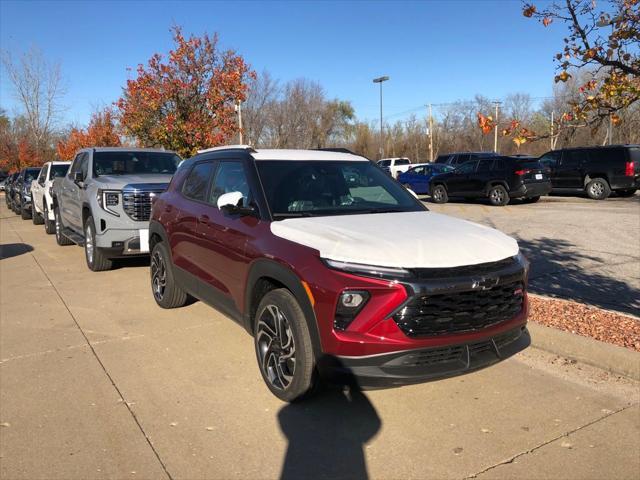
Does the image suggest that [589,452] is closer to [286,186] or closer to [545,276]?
[286,186]

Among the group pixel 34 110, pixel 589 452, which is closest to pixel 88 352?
pixel 589 452

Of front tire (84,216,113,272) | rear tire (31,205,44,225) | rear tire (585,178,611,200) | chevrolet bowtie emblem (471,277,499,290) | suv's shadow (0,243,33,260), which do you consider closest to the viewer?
chevrolet bowtie emblem (471,277,499,290)

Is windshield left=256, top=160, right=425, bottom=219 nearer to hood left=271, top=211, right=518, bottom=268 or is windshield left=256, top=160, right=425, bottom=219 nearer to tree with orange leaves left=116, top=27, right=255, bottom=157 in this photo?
hood left=271, top=211, right=518, bottom=268

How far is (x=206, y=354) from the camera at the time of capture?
4773 mm

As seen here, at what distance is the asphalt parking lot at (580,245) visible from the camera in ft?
21.6

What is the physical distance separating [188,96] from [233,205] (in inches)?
467

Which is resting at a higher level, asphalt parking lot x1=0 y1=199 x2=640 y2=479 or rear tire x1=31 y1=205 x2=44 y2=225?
rear tire x1=31 y1=205 x2=44 y2=225

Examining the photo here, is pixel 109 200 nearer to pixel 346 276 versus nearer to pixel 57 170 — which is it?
pixel 346 276

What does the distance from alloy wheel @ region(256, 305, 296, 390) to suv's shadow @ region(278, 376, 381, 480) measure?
0.23m

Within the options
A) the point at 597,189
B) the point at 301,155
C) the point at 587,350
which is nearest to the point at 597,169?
Result: the point at 597,189

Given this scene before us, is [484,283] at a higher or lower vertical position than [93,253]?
higher

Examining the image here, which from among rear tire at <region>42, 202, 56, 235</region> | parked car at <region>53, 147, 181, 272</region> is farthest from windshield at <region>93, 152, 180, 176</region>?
rear tire at <region>42, 202, 56, 235</region>

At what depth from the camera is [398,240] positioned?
135 inches

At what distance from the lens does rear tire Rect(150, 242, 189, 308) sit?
19.2ft
